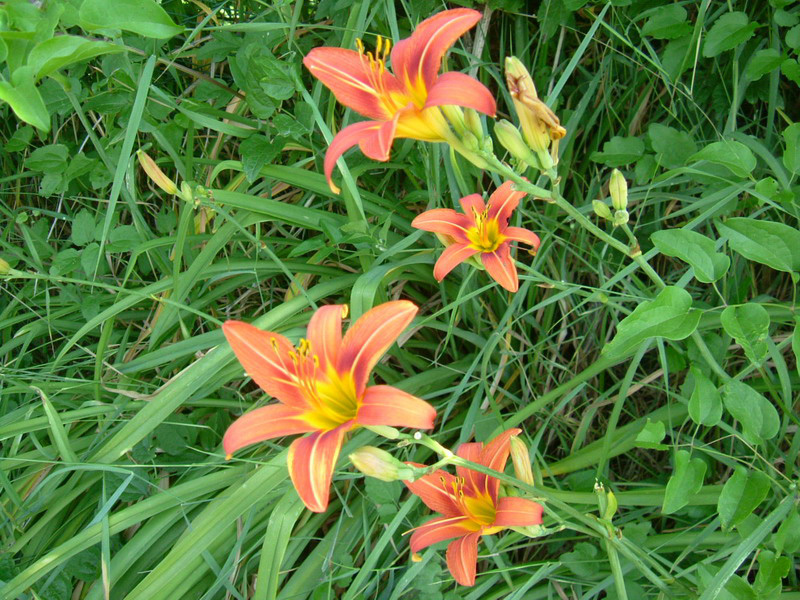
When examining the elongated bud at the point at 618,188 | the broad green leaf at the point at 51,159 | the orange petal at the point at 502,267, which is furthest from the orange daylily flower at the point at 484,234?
the broad green leaf at the point at 51,159

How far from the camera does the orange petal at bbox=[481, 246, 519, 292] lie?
121 cm

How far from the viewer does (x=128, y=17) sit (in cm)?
101

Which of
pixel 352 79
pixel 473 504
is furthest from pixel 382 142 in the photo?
pixel 473 504

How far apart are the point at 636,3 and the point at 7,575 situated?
75.8 inches

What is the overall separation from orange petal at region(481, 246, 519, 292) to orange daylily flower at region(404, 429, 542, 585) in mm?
264

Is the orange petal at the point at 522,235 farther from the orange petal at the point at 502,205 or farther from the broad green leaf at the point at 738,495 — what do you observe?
the broad green leaf at the point at 738,495

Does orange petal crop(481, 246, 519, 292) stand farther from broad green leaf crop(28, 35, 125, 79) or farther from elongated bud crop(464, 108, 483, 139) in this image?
broad green leaf crop(28, 35, 125, 79)

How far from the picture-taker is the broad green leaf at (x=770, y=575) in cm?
100

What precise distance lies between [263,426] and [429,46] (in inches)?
22.8

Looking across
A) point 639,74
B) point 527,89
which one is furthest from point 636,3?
point 527,89

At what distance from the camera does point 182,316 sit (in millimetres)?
1812

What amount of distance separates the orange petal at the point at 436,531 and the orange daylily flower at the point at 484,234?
1.35 feet

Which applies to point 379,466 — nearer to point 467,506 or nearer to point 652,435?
point 467,506

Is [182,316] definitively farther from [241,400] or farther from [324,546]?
[324,546]
